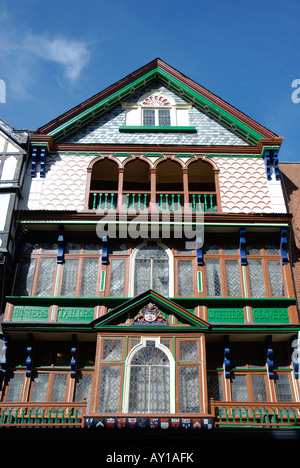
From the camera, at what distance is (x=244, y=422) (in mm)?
16188

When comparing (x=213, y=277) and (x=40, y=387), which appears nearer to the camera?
(x=40, y=387)

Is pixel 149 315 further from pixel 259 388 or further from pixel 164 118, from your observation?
pixel 164 118

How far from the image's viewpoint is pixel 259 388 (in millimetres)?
17641

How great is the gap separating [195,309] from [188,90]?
10386 millimetres

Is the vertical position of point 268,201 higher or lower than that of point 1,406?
higher

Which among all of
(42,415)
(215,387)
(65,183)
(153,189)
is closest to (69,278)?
(65,183)

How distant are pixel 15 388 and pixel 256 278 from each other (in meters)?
9.23

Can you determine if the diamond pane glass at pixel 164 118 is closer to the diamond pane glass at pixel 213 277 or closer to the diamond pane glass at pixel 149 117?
the diamond pane glass at pixel 149 117

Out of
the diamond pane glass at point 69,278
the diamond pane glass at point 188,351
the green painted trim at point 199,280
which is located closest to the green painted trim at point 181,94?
the diamond pane glass at point 69,278

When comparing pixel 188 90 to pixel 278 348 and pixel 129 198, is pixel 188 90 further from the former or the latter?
pixel 278 348

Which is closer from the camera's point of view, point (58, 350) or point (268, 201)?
point (58, 350)

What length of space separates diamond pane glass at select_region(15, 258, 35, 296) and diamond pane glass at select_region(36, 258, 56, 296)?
34cm

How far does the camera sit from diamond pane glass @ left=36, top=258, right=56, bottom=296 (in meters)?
19.0
